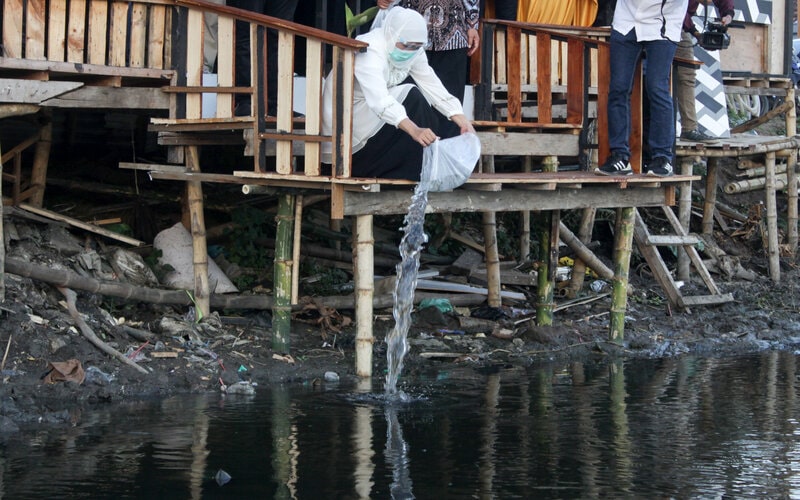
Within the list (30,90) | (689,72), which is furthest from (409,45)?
(689,72)

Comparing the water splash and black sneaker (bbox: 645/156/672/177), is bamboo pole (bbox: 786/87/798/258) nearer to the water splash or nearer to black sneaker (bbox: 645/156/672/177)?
black sneaker (bbox: 645/156/672/177)

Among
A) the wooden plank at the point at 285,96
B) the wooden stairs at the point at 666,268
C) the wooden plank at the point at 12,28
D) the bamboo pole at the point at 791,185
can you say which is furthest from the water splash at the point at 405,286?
the bamboo pole at the point at 791,185

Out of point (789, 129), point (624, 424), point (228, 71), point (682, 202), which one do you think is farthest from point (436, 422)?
point (789, 129)

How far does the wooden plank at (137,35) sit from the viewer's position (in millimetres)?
10414

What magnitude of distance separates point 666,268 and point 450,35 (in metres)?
3.61

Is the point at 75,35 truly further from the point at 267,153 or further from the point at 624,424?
the point at 624,424

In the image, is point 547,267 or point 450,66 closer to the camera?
point 450,66

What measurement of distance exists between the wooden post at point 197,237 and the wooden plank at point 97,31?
41.2 inches

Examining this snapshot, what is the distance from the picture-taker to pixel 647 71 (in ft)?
35.7

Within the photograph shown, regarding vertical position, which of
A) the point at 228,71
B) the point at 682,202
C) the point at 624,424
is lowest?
the point at 624,424

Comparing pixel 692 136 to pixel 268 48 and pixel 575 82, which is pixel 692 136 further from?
pixel 268 48

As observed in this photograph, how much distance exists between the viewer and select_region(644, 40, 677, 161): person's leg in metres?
10.8

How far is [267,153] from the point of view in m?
9.98

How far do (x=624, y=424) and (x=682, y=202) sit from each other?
5.65 m
